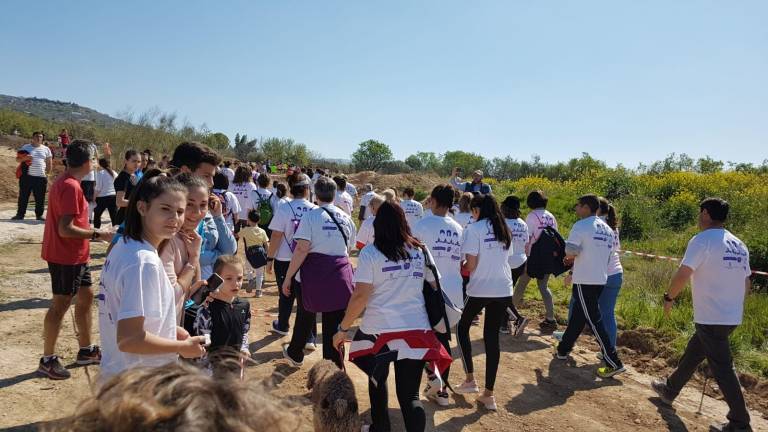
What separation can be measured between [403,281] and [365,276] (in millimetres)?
267

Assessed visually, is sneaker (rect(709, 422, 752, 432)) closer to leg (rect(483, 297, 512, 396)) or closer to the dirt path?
the dirt path

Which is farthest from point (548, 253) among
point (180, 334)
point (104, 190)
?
point (104, 190)

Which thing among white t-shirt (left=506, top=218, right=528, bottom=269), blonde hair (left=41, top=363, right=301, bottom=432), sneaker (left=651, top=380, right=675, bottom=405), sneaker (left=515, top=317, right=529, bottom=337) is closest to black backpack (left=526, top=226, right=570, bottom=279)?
white t-shirt (left=506, top=218, right=528, bottom=269)

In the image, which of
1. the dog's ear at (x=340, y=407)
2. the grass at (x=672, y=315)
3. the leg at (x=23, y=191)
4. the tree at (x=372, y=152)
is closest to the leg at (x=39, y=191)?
the leg at (x=23, y=191)

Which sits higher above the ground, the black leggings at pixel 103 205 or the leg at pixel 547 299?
the black leggings at pixel 103 205

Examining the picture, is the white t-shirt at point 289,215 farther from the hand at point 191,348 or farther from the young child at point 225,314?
the hand at point 191,348

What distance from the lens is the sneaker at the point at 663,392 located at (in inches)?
204

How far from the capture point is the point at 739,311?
15.2ft

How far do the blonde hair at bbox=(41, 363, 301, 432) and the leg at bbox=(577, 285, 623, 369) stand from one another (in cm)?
545

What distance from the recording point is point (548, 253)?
22.2ft

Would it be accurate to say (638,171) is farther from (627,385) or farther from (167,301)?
(167,301)

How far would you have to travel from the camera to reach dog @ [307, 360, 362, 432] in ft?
10.5

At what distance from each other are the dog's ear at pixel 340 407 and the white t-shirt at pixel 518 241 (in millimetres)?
3850

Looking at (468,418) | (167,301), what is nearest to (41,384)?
(167,301)
